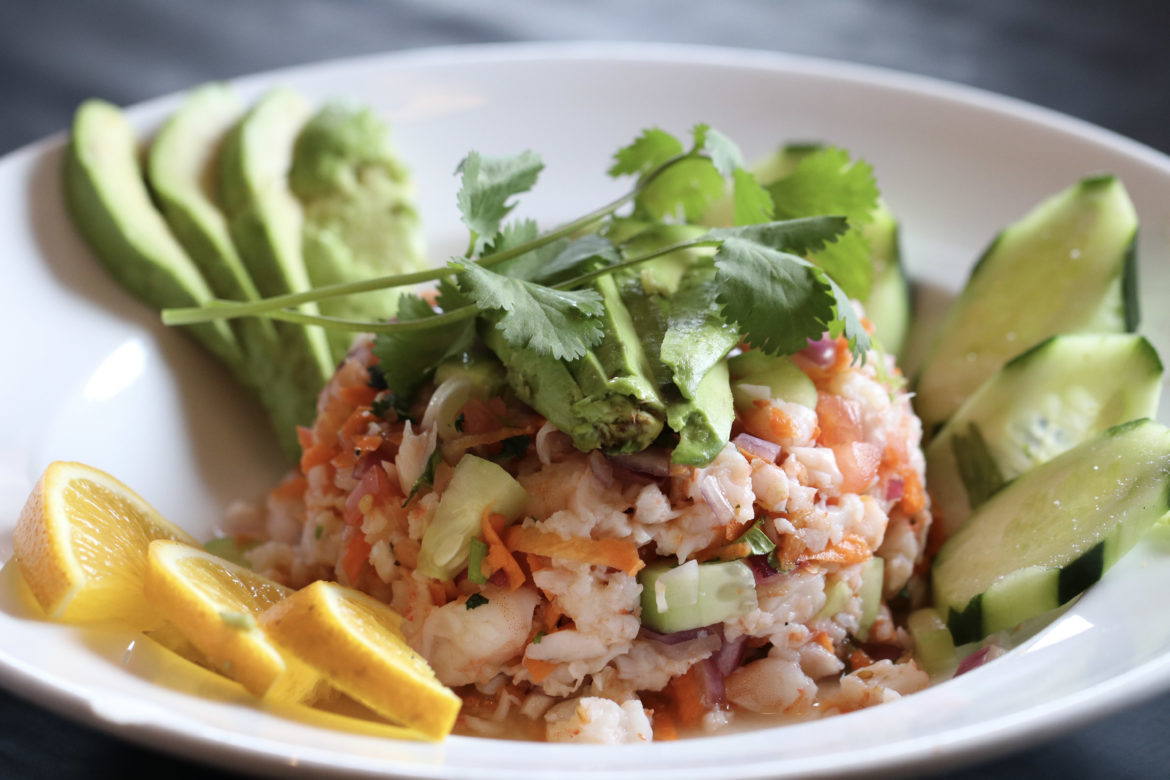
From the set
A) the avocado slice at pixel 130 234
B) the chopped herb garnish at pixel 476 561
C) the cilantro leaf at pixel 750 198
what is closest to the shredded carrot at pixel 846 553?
the chopped herb garnish at pixel 476 561

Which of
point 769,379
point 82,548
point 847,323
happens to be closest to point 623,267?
point 769,379

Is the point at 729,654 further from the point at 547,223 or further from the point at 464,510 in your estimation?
the point at 547,223

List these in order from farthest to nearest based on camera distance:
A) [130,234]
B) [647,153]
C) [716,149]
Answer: [130,234] < [647,153] < [716,149]

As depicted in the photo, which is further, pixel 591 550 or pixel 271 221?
pixel 271 221

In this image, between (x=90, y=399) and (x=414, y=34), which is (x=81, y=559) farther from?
(x=414, y=34)

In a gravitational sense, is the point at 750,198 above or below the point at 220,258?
above

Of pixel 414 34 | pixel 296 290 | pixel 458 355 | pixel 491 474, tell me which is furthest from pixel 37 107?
pixel 491 474

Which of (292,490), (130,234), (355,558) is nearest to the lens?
(355,558)

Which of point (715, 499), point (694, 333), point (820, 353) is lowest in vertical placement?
point (715, 499)
